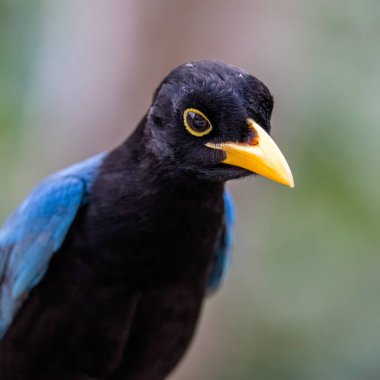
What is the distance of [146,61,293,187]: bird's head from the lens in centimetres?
313

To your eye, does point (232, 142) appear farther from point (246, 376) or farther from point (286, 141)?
point (246, 376)

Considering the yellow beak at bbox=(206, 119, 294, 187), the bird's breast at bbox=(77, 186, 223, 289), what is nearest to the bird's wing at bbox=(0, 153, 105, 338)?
the bird's breast at bbox=(77, 186, 223, 289)

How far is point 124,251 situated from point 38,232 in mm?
470

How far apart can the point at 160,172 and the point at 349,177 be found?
244 cm

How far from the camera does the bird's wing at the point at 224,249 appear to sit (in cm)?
430

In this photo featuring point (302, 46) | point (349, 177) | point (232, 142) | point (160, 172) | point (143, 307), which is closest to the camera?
point (232, 142)

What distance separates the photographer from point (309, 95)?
593cm

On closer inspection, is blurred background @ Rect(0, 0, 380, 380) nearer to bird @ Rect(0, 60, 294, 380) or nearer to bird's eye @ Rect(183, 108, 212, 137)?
bird @ Rect(0, 60, 294, 380)

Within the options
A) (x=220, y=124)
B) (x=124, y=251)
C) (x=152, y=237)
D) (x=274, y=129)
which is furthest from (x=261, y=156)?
(x=274, y=129)

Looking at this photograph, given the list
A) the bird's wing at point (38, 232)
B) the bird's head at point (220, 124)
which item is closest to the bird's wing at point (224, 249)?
the bird's wing at point (38, 232)

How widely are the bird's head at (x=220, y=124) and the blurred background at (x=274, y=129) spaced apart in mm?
2380

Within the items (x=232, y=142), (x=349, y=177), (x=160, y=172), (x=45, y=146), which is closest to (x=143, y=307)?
(x=160, y=172)

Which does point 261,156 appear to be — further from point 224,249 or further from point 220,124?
point 224,249

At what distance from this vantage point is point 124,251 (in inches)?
144
